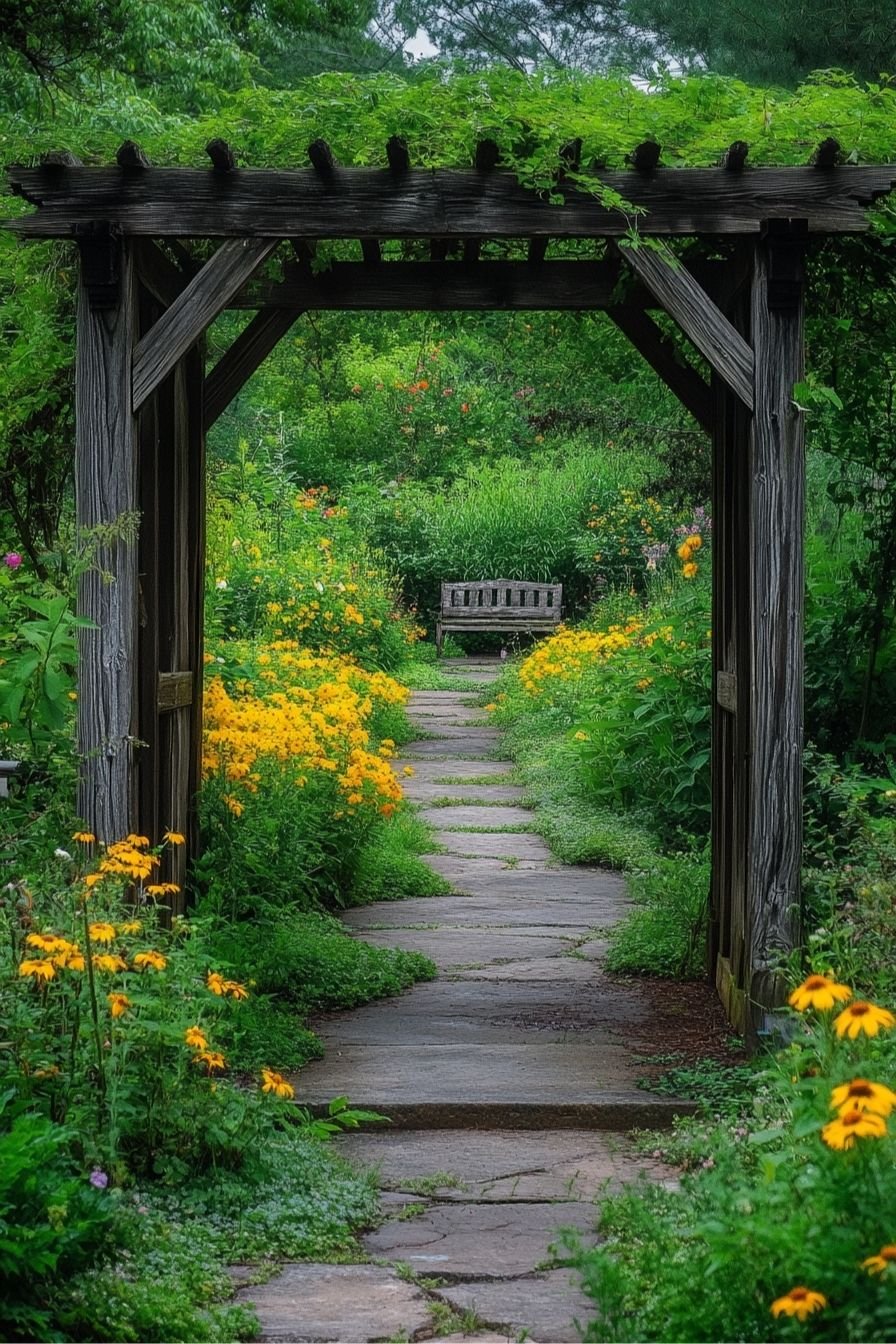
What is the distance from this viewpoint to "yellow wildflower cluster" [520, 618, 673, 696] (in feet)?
43.6

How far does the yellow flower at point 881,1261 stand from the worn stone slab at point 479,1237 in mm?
1428

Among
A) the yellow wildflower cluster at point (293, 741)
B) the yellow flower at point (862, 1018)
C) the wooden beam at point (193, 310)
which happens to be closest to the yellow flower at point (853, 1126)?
the yellow flower at point (862, 1018)

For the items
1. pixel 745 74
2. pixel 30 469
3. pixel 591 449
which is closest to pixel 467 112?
pixel 30 469

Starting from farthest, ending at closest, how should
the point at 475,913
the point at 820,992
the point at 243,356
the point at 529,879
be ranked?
the point at 529,879
the point at 475,913
the point at 243,356
the point at 820,992

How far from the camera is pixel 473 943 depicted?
755 centimetres

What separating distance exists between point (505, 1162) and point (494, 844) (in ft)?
16.7

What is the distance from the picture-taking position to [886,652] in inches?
288

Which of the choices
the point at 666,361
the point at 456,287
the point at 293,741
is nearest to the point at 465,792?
the point at 293,741

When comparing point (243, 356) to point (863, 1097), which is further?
point (243, 356)

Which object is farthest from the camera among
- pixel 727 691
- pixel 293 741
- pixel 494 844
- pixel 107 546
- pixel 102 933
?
pixel 494 844

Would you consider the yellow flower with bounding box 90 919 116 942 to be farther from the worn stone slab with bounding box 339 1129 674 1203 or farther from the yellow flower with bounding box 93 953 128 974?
the worn stone slab with bounding box 339 1129 674 1203

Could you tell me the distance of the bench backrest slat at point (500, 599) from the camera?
63.8 feet

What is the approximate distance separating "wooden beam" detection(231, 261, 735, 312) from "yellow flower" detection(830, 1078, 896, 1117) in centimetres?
431

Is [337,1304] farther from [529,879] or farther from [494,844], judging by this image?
[494,844]
